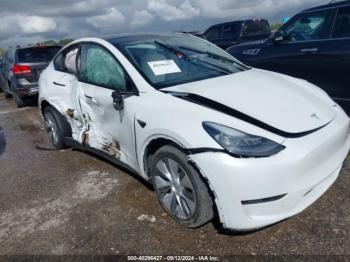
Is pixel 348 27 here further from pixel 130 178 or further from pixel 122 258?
pixel 122 258

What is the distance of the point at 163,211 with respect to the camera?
3109 mm

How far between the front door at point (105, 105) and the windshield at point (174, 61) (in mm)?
219

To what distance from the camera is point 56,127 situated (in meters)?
4.57

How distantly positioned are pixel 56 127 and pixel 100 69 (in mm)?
1409

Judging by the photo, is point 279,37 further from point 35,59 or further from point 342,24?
point 35,59

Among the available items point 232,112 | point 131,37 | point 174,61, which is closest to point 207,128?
point 232,112

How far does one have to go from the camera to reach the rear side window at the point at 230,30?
36.1 ft

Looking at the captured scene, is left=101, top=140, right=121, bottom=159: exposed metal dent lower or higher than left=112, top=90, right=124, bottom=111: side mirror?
lower

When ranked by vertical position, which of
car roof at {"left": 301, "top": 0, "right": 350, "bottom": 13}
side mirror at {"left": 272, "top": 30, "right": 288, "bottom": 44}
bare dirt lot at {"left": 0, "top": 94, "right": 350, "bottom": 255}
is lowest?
bare dirt lot at {"left": 0, "top": 94, "right": 350, "bottom": 255}

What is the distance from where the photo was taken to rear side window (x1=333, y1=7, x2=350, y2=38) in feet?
15.0

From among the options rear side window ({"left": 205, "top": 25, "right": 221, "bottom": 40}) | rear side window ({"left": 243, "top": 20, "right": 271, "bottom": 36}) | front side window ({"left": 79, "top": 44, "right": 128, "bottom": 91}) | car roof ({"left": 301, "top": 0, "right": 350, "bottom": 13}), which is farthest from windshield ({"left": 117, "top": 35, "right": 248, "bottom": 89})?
rear side window ({"left": 205, "top": 25, "right": 221, "bottom": 40})

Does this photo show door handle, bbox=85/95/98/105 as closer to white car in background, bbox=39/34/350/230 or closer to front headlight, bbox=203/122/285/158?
white car in background, bbox=39/34/350/230

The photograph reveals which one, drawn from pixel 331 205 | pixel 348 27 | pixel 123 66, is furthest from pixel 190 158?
pixel 348 27

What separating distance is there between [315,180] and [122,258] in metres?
1.55
